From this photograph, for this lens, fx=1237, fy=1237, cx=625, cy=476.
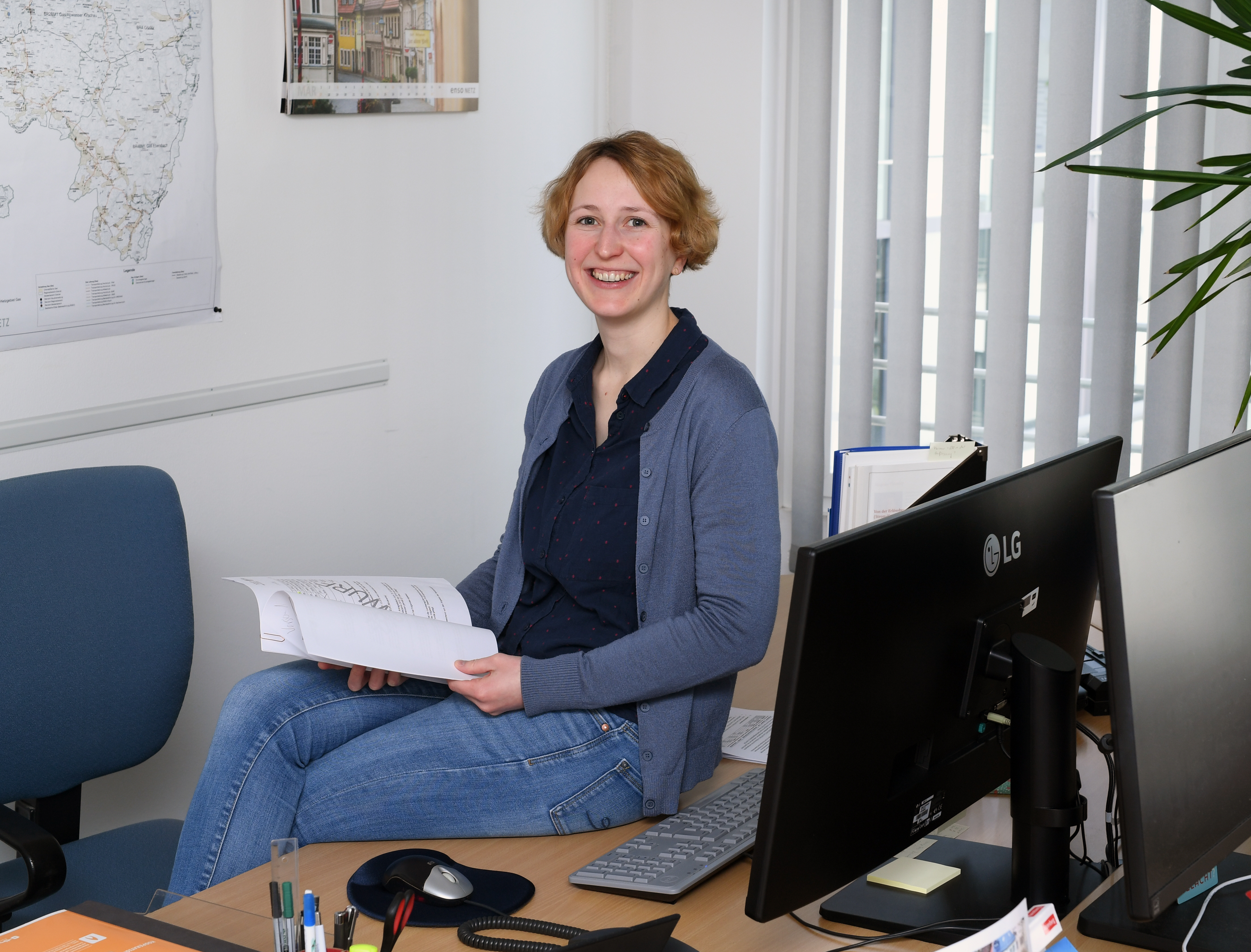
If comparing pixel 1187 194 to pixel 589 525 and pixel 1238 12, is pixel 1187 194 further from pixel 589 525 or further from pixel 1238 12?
pixel 589 525

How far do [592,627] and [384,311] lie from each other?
1333 mm

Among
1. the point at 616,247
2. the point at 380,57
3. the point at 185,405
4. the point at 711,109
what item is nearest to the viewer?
the point at 616,247

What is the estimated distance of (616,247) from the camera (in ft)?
5.71

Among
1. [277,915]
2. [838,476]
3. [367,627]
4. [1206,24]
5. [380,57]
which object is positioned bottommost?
[277,915]

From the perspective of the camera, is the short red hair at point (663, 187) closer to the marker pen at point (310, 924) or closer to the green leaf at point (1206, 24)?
the green leaf at point (1206, 24)

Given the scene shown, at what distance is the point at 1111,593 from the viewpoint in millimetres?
934

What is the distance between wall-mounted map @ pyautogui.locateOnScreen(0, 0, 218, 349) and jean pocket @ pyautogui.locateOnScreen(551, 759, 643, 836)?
4.36 feet

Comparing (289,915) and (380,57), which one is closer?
(289,915)

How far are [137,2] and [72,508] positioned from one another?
0.94m

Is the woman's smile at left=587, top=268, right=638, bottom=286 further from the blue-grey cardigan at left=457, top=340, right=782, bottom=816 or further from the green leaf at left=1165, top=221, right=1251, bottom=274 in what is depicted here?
the green leaf at left=1165, top=221, right=1251, bottom=274

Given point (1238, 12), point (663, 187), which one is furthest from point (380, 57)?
point (1238, 12)

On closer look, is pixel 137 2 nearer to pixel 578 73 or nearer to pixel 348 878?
pixel 578 73

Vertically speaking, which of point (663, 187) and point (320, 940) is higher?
point (663, 187)

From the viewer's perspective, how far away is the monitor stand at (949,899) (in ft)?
3.64
